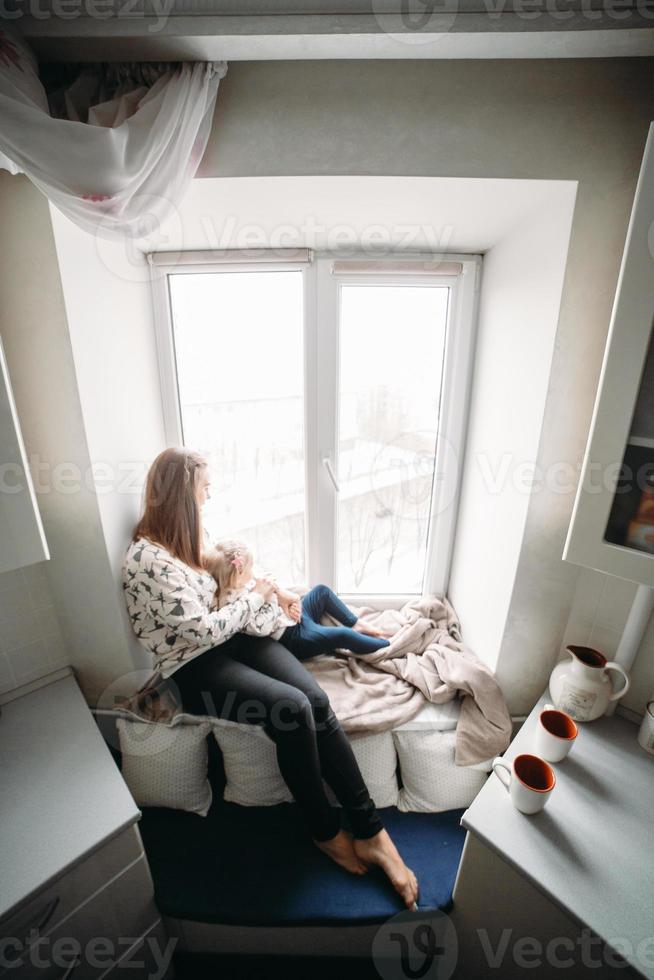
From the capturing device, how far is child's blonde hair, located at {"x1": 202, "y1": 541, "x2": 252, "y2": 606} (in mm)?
1244

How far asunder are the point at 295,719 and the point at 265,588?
423 millimetres

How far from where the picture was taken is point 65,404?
95cm

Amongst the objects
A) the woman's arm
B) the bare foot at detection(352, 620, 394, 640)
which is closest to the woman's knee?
the woman's arm

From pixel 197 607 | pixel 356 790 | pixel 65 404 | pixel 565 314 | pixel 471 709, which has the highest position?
pixel 565 314

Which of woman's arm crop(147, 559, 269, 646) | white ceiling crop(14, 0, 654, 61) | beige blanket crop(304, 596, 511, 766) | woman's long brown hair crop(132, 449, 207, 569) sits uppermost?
white ceiling crop(14, 0, 654, 61)

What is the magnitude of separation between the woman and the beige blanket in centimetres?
15

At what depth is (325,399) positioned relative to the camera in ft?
4.51

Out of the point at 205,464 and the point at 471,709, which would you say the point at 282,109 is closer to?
the point at 205,464

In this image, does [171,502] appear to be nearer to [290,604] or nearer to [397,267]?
[290,604]

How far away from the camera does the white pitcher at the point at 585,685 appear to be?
3.23 feet

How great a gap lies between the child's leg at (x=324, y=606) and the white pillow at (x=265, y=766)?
39 centimetres

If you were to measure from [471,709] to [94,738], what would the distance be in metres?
1.07

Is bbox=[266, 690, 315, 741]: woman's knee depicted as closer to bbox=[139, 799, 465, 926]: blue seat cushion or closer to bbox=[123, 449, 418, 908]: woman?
bbox=[123, 449, 418, 908]: woman

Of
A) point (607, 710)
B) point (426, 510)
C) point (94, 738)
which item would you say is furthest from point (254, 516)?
point (607, 710)
